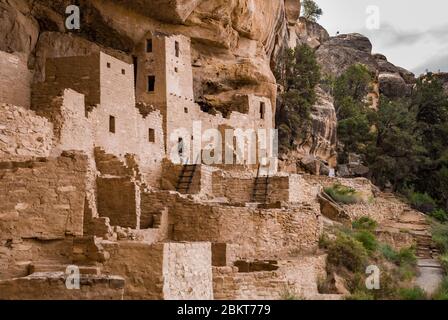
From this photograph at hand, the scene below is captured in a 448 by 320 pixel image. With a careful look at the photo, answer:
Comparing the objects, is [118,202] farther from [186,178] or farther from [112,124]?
[186,178]

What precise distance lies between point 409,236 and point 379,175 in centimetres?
1479

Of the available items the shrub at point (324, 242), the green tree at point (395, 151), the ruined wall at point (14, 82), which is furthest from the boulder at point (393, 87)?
the ruined wall at point (14, 82)

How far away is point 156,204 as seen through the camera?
15.6 metres

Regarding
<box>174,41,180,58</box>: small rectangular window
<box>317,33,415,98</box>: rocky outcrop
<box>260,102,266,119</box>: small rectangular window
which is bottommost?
<box>260,102,266,119</box>: small rectangular window

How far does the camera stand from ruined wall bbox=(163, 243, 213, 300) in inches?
399

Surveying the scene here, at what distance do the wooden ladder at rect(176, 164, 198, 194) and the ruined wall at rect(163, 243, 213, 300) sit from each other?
8.27 meters

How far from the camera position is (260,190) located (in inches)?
820

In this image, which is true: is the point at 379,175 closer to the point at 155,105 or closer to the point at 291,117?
the point at 291,117

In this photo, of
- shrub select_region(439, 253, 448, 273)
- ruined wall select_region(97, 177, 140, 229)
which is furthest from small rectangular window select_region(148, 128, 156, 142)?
shrub select_region(439, 253, 448, 273)

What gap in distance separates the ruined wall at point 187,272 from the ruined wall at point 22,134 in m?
3.66

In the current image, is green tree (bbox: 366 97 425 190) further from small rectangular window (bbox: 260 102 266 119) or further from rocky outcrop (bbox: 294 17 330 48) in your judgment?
small rectangular window (bbox: 260 102 266 119)

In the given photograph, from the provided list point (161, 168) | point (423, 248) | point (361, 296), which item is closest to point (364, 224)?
point (423, 248)
